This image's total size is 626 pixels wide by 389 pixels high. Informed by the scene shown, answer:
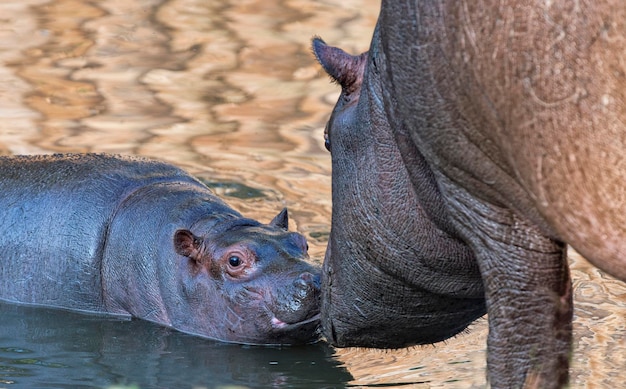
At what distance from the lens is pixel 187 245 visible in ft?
20.7

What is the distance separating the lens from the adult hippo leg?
366cm

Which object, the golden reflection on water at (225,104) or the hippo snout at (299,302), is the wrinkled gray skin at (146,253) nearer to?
the hippo snout at (299,302)

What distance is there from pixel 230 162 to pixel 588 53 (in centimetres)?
533

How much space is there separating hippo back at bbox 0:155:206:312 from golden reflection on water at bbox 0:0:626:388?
3.68ft

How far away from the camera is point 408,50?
12.2 ft

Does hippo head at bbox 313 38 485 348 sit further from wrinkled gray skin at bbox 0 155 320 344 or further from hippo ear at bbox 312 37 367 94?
wrinkled gray skin at bbox 0 155 320 344

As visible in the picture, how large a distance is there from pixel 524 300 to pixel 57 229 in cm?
358

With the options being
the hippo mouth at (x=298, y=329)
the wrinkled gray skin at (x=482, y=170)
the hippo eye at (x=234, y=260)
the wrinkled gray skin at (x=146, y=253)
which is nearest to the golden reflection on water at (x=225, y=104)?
the hippo mouth at (x=298, y=329)

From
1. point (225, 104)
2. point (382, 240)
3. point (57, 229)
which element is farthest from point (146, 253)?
point (225, 104)

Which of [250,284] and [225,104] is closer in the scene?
[250,284]

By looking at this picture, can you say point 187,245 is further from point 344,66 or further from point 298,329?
point 344,66

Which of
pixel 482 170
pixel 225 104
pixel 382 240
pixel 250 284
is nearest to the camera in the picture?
pixel 482 170

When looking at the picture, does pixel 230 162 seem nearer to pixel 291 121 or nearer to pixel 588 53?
pixel 291 121

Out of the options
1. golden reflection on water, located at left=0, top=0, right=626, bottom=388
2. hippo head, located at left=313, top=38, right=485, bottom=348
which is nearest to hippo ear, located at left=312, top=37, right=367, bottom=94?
hippo head, located at left=313, top=38, right=485, bottom=348
